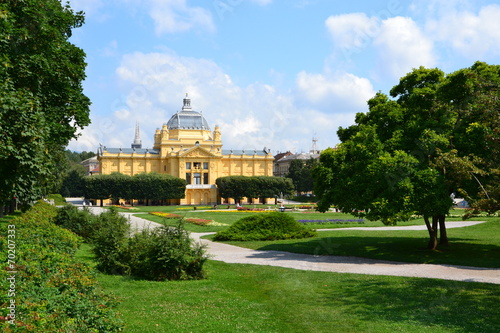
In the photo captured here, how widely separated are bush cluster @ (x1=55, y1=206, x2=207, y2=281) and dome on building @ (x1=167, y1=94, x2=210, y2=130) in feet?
292

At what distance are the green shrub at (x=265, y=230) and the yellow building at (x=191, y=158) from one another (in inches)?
2628

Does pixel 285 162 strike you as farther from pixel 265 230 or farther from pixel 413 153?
pixel 413 153

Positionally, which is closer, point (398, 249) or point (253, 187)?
point (398, 249)

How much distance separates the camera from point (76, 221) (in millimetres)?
25656

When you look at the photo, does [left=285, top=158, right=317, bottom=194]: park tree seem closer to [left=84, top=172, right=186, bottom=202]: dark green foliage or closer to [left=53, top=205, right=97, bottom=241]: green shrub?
[left=84, top=172, right=186, bottom=202]: dark green foliage

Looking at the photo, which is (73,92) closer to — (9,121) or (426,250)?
(9,121)

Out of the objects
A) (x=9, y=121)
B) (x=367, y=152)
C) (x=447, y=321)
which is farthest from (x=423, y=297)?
(x=9, y=121)

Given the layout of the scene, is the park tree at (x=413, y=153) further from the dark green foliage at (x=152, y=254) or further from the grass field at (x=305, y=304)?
the dark green foliage at (x=152, y=254)

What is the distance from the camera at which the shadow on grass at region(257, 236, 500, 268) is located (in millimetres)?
18188

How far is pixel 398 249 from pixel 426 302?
1007 cm

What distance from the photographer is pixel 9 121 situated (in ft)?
44.7

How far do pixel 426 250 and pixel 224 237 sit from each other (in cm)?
992

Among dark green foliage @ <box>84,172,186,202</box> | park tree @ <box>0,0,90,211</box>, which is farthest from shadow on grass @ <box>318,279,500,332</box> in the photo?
dark green foliage @ <box>84,172,186,202</box>

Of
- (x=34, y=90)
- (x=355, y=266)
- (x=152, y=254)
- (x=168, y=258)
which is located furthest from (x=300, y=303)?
(x=34, y=90)
